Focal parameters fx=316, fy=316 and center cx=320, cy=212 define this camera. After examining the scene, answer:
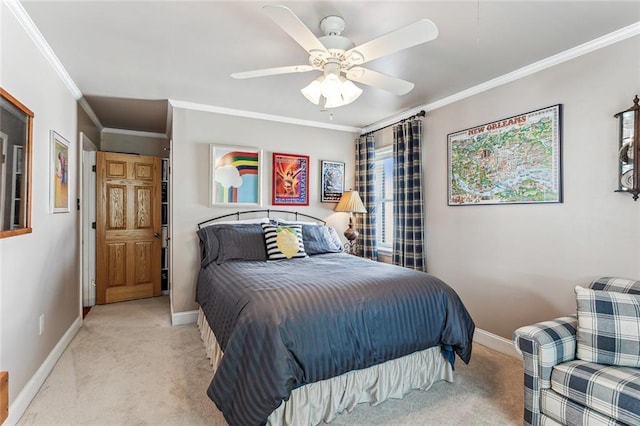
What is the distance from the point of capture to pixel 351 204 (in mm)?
4168

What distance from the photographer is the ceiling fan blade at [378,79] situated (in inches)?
83.0

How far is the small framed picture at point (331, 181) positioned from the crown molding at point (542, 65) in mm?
1201

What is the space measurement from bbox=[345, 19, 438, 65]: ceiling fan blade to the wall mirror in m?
1.99

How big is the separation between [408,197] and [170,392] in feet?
9.77

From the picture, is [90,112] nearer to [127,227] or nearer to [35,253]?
[127,227]

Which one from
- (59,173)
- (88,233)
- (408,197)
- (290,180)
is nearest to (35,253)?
(59,173)

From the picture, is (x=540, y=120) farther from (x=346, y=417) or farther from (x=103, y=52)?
(x=103, y=52)

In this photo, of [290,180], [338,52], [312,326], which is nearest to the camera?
[312,326]

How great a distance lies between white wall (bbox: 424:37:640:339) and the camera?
2209 millimetres

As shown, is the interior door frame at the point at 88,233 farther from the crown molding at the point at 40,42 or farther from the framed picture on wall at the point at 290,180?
the framed picture on wall at the point at 290,180

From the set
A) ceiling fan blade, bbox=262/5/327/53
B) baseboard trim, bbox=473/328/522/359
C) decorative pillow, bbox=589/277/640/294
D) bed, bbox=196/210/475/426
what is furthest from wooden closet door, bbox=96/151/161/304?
decorative pillow, bbox=589/277/640/294

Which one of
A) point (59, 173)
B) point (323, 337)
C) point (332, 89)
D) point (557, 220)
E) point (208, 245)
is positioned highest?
point (332, 89)

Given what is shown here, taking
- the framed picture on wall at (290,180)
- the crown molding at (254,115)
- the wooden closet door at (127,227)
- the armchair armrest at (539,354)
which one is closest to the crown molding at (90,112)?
the wooden closet door at (127,227)

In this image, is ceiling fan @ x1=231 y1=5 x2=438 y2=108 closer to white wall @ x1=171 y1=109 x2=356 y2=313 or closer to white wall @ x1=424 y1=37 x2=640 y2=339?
white wall @ x1=424 y1=37 x2=640 y2=339
